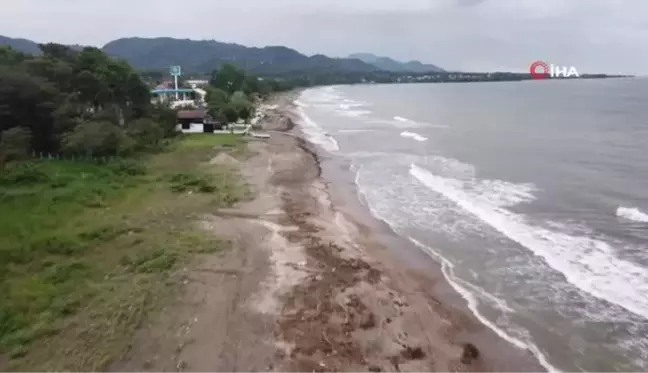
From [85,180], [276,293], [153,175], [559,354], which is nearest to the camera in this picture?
[559,354]

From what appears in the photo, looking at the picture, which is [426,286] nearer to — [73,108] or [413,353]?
[413,353]

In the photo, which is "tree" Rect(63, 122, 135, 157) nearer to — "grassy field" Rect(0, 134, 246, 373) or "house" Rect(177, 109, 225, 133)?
"grassy field" Rect(0, 134, 246, 373)

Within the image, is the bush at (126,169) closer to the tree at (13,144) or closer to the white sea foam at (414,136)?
the tree at (13,144)

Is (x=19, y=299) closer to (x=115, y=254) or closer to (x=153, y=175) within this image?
(x=115, y=254)

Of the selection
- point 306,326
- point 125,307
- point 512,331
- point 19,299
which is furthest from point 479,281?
point 19,299

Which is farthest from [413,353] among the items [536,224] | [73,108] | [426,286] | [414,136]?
[414,136]

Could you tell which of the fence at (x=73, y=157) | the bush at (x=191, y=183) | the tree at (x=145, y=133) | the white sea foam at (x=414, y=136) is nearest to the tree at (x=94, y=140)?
the fence at (x=73, y=157)

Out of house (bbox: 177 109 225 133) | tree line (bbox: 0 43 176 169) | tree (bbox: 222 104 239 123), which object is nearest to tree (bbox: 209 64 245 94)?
tree (bbox: 222 104 239 123)
